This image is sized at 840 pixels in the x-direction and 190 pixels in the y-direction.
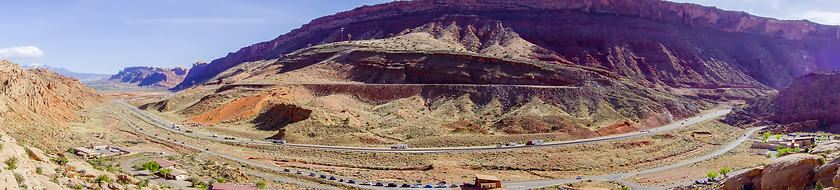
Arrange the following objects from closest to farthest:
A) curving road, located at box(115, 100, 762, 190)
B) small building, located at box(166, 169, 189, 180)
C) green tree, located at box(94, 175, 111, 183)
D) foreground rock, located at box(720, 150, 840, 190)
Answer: foreground rock, located at box(720, 150, 840, 190) → green tree, located at box(94, 175, 111, 183) → small building, located at box(166, 169, 189, 180) → curving road, located at box(115, 100, 762, 190)

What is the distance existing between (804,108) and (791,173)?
63.2m

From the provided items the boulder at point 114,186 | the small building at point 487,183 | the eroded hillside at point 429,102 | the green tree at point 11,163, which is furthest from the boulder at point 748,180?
the eroded hillside at point 429,102

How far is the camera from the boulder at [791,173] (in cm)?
1955

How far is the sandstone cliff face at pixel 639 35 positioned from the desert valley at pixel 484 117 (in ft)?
1.72

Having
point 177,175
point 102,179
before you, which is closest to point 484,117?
point 177,175

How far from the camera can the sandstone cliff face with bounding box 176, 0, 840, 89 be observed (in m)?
112

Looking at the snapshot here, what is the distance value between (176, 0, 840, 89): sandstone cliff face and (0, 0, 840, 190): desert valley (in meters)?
0.52

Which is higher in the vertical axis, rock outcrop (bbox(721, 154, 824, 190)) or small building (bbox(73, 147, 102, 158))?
rock outcrop (bbox(721, 154, 824, 190))

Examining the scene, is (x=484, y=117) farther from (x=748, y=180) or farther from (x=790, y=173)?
(x=790, y=173)

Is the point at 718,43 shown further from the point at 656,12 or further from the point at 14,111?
the point at 14,111

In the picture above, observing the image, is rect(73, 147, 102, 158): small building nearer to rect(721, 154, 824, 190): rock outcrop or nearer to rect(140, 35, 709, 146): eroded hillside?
rect(140, 35, 709, 146): eroded hillside

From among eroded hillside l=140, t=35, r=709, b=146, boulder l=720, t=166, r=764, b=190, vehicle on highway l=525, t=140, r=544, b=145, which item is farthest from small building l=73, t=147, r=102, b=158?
boulder l=720, t=166, r=764, b=190

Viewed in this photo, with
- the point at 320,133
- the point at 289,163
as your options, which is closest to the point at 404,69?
the point at 320,133

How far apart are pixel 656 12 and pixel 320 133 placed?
328ft
